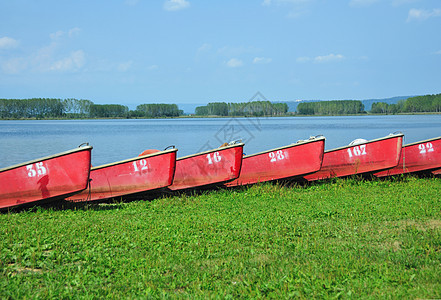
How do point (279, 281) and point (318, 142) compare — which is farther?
point (318, 142)

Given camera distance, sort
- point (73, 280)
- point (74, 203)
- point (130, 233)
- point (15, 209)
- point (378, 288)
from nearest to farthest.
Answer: point (378, 288), point (73, 280), point (130, 233), point (15, 209), point (74, 203)

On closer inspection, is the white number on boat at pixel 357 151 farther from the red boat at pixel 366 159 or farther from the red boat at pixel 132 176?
the red boat at pixel 132 176

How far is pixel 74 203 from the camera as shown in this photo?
10867 millimetres

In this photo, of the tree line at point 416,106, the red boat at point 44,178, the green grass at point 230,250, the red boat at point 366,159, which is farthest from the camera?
the tree line at point 416,106

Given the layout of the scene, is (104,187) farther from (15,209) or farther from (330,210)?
(330,210)

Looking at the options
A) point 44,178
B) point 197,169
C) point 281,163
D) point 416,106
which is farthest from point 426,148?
point 416,106

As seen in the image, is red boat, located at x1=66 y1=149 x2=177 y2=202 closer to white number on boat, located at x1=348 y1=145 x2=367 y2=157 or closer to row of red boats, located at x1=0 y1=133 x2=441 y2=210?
row of red boats, located at x1=0 y1=133 x2=441 y2=210

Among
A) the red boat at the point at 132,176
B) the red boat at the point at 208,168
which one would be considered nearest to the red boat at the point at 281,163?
the red boat at the point at 208,168

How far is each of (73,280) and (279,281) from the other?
94.3 inches

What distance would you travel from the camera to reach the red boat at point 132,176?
11391mm

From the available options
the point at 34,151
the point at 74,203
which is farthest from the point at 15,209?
the point at 34,151

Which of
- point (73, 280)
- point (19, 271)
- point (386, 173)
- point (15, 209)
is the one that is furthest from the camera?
point (386, 173)

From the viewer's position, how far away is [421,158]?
1473 cm

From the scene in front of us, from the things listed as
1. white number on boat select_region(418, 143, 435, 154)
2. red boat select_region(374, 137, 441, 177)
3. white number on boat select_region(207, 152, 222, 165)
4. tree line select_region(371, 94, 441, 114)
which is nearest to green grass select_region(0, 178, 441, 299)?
white number on boat select_region(207, 152, 222, 165)
